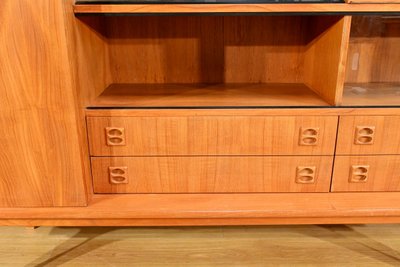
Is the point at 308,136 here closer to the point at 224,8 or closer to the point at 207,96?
the point at 207,96

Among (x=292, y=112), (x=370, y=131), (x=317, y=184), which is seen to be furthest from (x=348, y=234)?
(x=292, y=112)

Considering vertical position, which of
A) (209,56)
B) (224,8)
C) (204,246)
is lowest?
(204,246)

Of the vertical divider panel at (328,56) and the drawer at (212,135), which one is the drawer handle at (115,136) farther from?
the vertical divider panel at (328,56)

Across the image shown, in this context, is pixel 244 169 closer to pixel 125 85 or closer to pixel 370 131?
pixel 370 131

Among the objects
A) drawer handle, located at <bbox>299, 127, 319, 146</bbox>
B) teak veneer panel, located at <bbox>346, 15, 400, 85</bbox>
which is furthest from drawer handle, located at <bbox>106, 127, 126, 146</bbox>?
teak veneer panel, located at <bbox>346, 15, 400, 85</bbox>

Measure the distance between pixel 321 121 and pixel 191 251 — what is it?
26.9 inches

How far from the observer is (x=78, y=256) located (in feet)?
4.43

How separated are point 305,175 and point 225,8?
0.63 m

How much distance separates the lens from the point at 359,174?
4.12 ft

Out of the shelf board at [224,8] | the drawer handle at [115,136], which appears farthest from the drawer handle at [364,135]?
the drawer handle at [115,136]

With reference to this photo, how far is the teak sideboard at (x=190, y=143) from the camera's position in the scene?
3.55 feet

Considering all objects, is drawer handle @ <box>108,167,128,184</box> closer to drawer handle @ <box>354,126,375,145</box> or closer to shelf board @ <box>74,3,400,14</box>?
shelf board @ <box>74,3,400,14</box>

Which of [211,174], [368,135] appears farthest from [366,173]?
[211,174]

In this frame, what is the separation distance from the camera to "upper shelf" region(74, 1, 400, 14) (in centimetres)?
108
